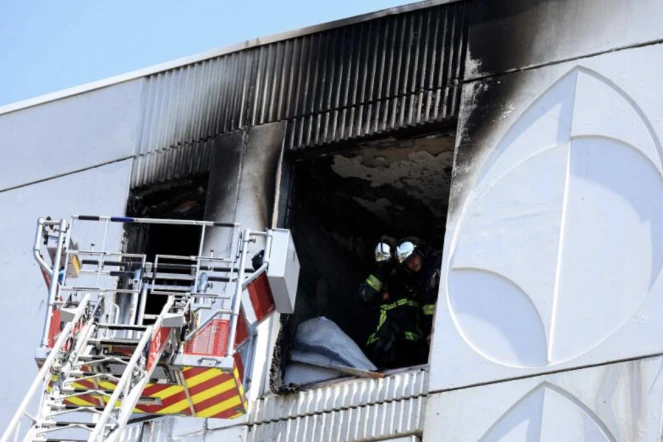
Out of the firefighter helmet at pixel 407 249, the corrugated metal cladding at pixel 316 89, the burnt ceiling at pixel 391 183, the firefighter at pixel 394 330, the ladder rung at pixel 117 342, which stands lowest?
the ladder rung at pixel 117 342

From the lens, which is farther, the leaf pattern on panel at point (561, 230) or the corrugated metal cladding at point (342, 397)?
the corrugated metal cladding at point (342, 397)

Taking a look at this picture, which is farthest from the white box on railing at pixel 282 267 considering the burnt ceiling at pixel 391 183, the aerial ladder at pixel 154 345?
the burnt ceiling at pixel 391 183

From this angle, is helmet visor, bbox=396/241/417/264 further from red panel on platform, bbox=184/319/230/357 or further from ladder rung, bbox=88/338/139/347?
ladder rung, bbox=88/338/139/347

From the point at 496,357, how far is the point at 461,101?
3242mm

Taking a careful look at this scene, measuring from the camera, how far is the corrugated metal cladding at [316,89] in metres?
21.1

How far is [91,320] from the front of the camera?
732 inches

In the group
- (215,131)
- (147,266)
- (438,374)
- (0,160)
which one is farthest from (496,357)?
(0,160)

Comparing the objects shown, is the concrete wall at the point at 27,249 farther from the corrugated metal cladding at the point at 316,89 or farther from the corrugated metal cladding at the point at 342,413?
the corrugated metal cladding at the point at 342,413

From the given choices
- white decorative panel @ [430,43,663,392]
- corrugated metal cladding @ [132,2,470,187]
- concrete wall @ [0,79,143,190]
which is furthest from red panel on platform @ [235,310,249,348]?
concrete wall @ [0,79,143,190]

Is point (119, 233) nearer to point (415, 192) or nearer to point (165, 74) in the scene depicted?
point (165, 74)

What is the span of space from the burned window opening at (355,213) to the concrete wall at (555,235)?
1396 millimetres

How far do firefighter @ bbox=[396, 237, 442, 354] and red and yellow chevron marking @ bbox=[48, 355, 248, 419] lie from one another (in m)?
3.25

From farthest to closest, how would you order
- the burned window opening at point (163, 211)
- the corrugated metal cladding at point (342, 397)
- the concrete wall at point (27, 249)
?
the burned window opening at point (163, 211)
the concrete wall at point (27, 249)
the corrugated metal cladding at point (342, 397)

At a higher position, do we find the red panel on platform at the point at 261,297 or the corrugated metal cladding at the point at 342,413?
the red panel on platform at the point at 261,297
